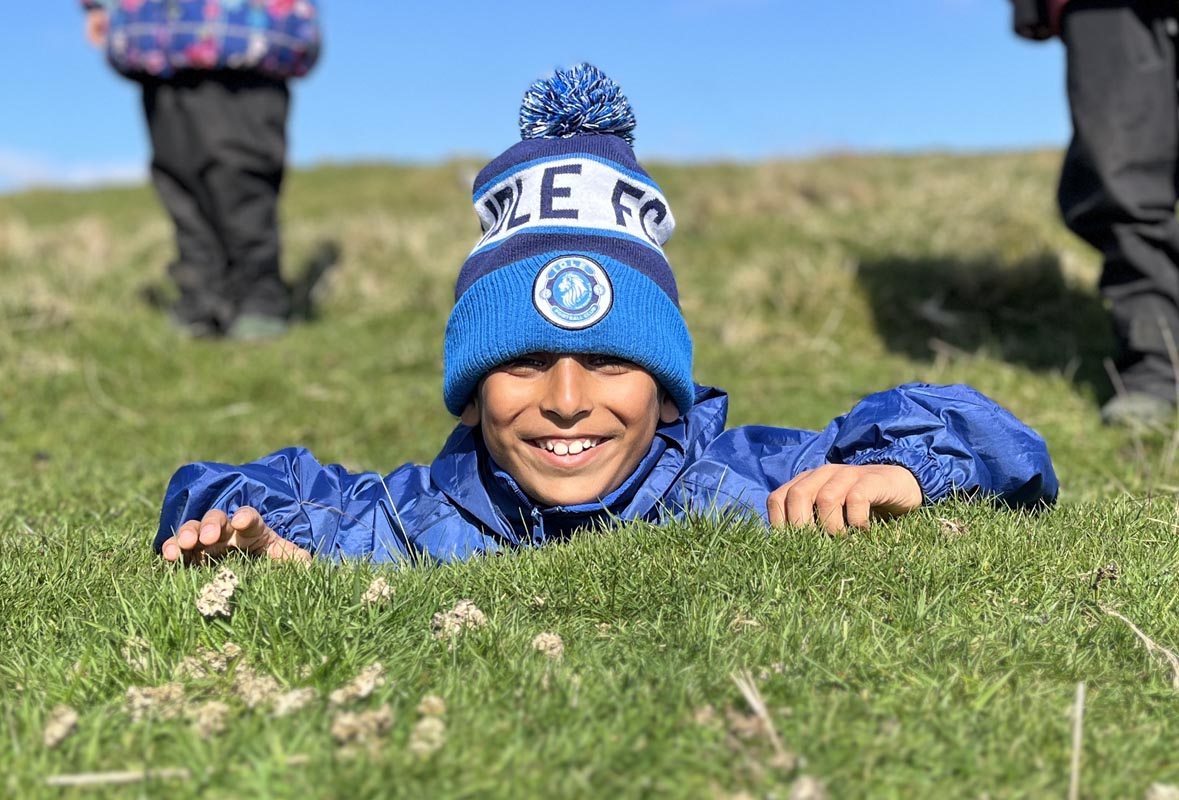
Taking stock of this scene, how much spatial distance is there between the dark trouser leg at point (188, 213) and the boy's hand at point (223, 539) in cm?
521

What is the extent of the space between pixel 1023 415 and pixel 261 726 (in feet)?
14.6

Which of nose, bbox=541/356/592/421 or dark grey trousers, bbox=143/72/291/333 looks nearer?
nose, bbox=541/356/592/421

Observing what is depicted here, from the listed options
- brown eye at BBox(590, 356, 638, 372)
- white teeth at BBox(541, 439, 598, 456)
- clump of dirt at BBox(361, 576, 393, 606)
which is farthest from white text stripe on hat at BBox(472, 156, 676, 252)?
clump of dirt at BBox(361, 576, 393, 606)

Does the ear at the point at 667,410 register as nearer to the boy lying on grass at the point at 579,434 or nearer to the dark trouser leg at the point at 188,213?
the boy lying on grass at the point at 579,434

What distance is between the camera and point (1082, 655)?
229cm

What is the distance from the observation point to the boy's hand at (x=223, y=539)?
9.46 ft

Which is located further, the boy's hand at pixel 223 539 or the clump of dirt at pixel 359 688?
the boy's hand at pixel 223 539

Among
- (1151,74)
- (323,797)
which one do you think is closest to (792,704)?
(323,797)

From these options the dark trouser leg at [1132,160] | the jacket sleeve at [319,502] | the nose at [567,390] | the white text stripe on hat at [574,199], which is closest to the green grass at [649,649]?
the jacket sleeve at [319,502]

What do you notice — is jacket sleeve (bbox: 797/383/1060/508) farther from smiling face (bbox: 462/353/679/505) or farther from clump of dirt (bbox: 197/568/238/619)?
clump of dirt (bbox: 197/568/238/619)

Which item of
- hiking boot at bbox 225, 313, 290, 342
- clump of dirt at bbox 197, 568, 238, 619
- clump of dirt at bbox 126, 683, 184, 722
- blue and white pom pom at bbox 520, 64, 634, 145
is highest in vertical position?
blue and white pom pom at bbox 520, 64, 634, 145

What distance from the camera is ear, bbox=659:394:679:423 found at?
3521 millimetres

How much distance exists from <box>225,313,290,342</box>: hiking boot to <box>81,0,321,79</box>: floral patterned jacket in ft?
5.50

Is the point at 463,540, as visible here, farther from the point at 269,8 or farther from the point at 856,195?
the point at 856,195
